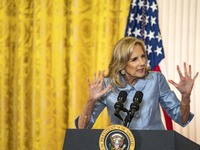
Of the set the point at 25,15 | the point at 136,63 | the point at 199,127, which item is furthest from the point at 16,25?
the point at 199,127

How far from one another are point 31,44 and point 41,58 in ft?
0.71

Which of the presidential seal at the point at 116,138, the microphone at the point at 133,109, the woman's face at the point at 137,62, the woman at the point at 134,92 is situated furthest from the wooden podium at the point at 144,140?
the woman's face at the point at 137,62

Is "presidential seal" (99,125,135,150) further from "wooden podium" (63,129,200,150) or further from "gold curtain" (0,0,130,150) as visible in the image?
"gold curtain" (0,0,130,150)

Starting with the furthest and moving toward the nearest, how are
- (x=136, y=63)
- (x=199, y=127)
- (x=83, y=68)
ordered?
(x=83, y=68) → (x=199, y=127) → (x=136, y=63)

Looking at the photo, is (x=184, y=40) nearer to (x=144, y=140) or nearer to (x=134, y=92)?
(x=134, y=92)

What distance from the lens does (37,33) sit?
12.7 feet

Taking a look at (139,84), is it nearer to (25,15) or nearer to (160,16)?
(160,16)

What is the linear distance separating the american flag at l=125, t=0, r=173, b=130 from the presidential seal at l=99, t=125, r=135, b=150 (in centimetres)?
207

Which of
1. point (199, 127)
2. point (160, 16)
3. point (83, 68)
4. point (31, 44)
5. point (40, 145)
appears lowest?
point (40, 145)

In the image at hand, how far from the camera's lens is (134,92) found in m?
2.44

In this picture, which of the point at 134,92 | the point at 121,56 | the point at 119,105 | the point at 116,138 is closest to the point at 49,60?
the point at 121,56

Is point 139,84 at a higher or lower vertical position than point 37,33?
lower

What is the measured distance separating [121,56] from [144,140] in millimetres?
1027

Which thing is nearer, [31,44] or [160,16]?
[160,16]
